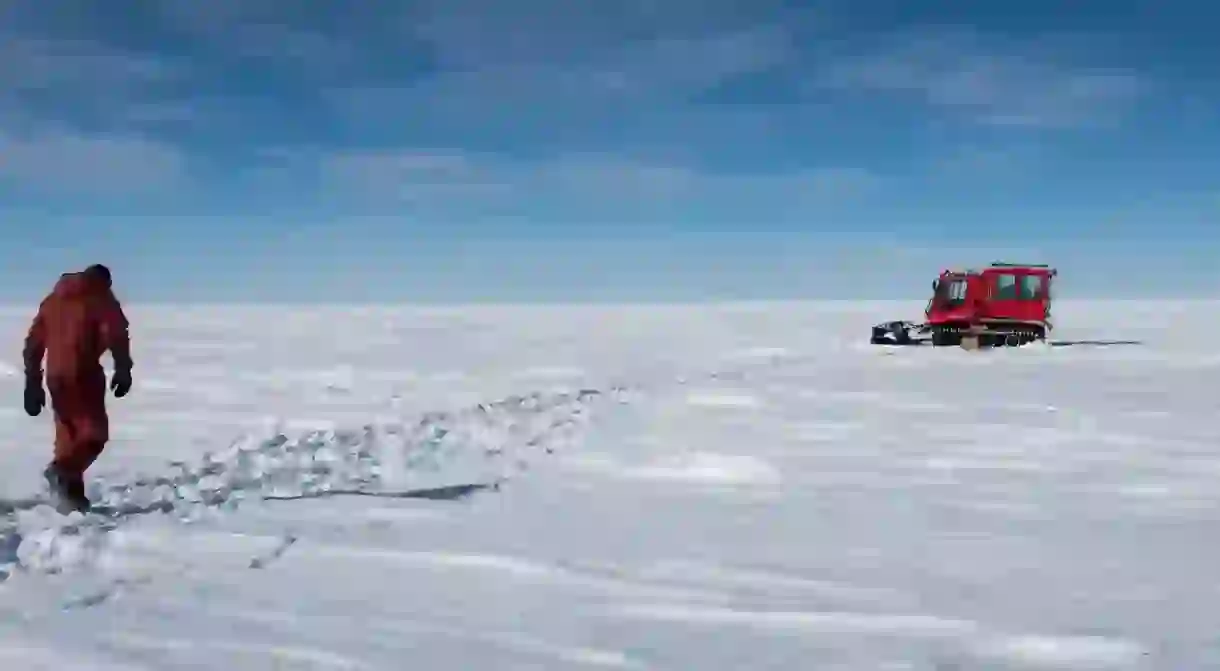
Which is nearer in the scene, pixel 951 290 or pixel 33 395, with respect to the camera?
pixel 33 395

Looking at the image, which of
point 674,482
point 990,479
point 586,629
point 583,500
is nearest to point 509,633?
point 586,629

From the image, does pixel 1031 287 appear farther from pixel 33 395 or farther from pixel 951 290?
pixel 33 395

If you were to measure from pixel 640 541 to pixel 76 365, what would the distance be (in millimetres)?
3527

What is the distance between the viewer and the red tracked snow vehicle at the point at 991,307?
920 inches

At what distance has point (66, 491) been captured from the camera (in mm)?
5926

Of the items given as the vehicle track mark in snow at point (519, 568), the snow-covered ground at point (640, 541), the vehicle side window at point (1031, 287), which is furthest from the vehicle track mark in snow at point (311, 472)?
the vehicle side window at point (1031, 287)

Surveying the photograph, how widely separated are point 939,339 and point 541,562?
2044cm

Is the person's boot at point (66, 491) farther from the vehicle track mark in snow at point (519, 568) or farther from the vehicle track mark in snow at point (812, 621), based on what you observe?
the vehicle track mark in snow at point (812, 621)

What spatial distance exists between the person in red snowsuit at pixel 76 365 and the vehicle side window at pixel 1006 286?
21.6 meters

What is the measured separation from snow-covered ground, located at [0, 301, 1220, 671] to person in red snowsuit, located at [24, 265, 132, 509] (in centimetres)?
33

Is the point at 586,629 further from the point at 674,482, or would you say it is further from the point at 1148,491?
the point at 1148,491

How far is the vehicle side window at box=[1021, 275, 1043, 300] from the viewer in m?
24.0

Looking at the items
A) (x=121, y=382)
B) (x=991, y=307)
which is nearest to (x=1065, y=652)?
(x=121, y=382)

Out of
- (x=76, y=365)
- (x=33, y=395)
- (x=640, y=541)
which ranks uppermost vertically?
(x=76, y=365)
